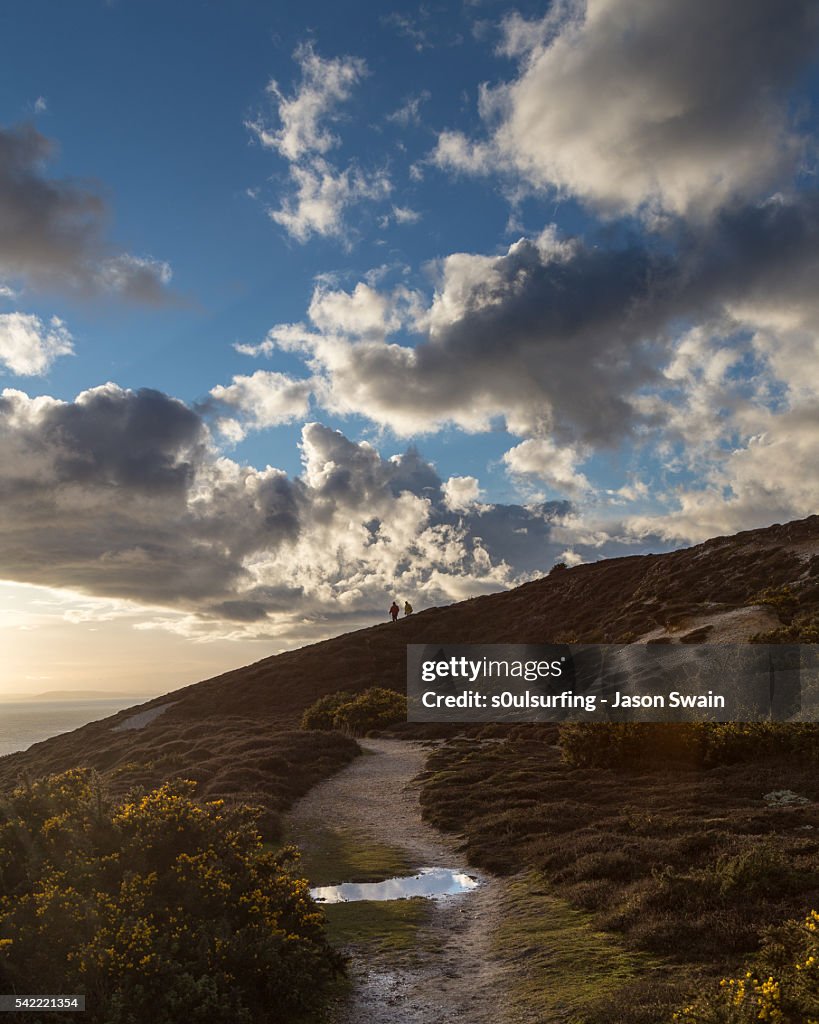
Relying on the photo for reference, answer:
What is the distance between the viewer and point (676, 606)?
161 feet

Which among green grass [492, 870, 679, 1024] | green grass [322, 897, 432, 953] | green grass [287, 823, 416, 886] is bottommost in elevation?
green grass [287, 823, 416, 886]

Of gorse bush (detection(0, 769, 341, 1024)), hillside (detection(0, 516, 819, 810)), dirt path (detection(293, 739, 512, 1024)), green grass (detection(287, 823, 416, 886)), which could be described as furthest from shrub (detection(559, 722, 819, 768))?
gorse bush (detection(0, 769, 341, 1024))

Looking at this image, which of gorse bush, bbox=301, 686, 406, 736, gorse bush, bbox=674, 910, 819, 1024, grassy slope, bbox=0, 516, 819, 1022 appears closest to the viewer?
gorse bush, bbox=674, 910, 819, 1024

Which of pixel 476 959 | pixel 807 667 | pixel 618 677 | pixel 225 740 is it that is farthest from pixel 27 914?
pixel 618 677

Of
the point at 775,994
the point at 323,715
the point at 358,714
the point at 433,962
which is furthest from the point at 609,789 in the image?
the point at 323,715

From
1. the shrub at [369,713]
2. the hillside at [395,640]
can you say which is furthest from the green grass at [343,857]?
the shrub at [369,713]

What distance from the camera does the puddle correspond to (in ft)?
45.1

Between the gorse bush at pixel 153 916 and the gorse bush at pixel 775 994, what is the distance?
4632 millimetres

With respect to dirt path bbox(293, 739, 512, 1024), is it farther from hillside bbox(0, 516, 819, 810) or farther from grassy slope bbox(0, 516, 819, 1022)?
hillside bbox(0, 516, 819, 810)

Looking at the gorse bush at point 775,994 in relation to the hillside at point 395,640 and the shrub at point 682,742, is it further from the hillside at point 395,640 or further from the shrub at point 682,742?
the hillside at point 395,640

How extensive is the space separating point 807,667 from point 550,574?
58.5 meters

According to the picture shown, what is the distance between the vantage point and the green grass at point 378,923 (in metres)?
11.2

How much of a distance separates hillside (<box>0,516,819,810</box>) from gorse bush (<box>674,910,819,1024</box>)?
1679 cm

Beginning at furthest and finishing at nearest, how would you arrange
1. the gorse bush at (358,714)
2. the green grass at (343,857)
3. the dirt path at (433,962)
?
the gorse bush at (358,714), the green grass at (343,857), the dirt path at (433,962)
